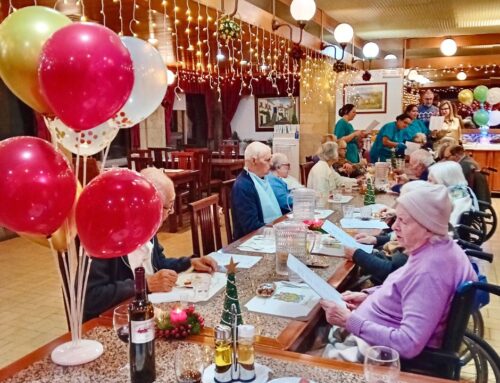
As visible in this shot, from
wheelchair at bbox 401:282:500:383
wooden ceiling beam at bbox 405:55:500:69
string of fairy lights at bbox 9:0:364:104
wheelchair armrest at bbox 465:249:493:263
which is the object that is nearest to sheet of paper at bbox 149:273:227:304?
wheelchair at bbox 401:282:500:383

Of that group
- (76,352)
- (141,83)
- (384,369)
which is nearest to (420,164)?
(141,83)

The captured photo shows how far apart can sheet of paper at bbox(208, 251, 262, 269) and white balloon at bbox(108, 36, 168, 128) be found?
2.99ft

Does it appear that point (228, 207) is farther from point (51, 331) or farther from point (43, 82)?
point (43, 82)

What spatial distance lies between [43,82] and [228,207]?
2.35 meters

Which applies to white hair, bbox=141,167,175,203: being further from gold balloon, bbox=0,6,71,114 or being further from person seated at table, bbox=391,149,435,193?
person seated at table, bbox=391,149,435,193

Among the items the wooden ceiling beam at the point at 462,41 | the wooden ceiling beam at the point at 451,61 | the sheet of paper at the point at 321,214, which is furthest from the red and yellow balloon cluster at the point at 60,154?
the wooden ceiling beam at the point at 451,61

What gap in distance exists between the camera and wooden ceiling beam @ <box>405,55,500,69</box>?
33.3 ft

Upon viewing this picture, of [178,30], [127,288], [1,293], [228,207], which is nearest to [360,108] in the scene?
[178,30]

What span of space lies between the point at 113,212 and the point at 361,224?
217 cm

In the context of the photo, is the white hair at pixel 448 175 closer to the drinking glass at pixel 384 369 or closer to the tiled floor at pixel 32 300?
the tiled floor at pixel 32 300

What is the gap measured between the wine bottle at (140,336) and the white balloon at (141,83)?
0.65m

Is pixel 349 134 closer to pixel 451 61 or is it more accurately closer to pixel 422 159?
pixel 422 159

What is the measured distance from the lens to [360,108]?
935 cm

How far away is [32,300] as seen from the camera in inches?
156
